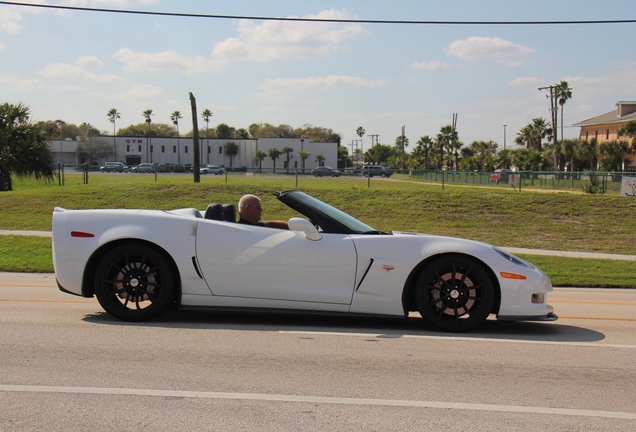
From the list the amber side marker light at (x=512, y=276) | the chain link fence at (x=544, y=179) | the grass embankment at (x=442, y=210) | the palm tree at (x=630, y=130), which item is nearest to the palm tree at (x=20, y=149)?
the grass embankment at (x=442, y=210)

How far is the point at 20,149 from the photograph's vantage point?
30359 millimetres

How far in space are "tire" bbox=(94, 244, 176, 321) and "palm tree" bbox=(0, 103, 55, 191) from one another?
2598cm

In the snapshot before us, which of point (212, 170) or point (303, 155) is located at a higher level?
point (303, 155)

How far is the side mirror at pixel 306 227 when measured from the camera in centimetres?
661

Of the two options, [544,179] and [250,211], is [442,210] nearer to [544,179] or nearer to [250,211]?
[250,211]

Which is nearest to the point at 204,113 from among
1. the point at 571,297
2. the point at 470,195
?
the point at 470,195

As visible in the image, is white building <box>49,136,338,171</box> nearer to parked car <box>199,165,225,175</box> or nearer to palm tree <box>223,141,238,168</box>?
palm tree <box>223,141,238,168</box>

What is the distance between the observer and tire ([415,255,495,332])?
21.6 feet

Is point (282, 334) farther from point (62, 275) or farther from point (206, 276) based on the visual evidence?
point (62, 275)

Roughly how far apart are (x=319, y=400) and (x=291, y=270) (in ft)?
7.25

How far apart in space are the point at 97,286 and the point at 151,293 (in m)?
0.54

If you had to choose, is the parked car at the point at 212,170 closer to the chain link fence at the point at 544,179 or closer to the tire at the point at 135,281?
the chain link fence at the point at 544,179

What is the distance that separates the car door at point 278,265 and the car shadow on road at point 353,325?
346mm

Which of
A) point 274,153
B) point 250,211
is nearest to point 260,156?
point 274,153
